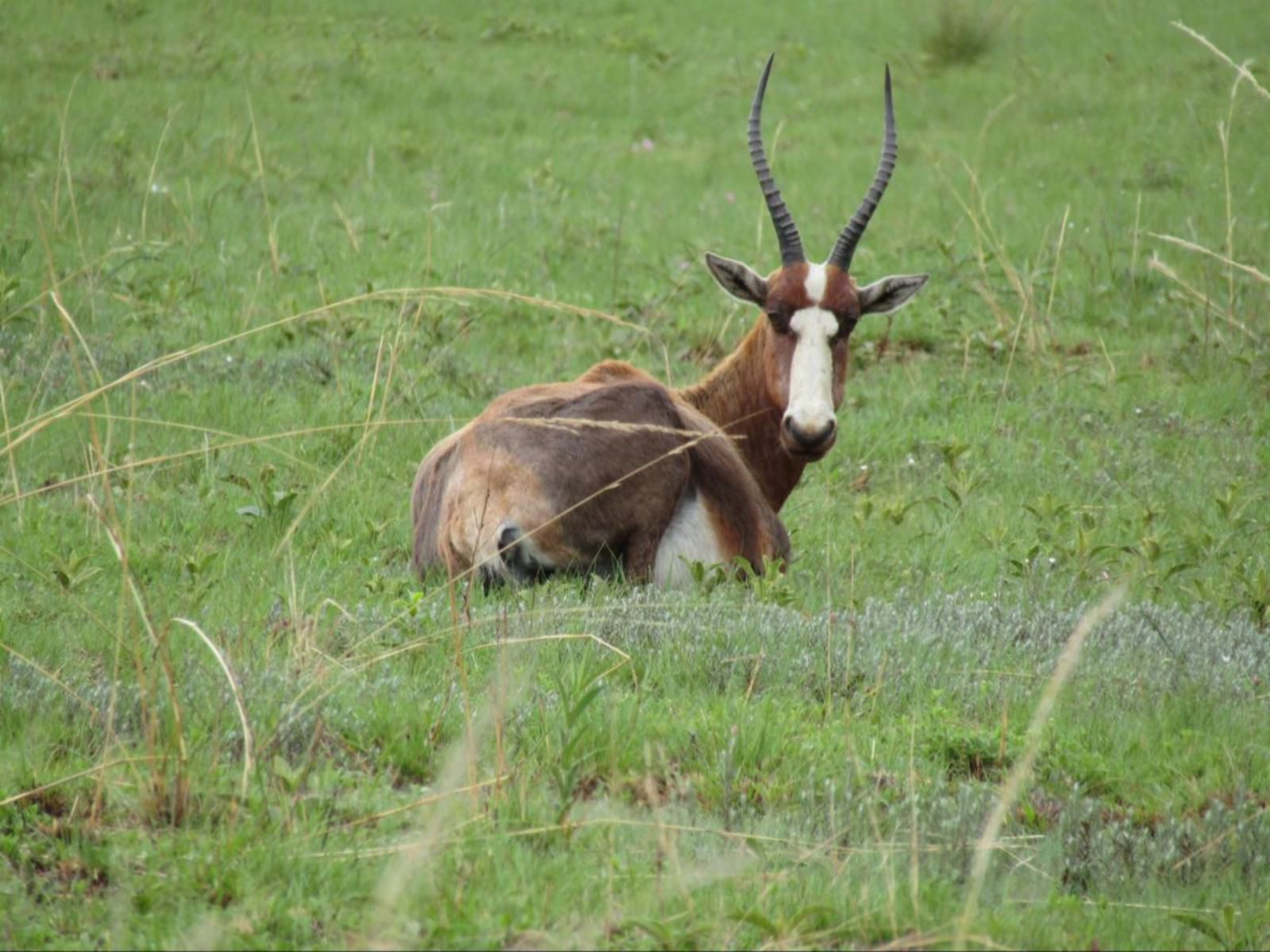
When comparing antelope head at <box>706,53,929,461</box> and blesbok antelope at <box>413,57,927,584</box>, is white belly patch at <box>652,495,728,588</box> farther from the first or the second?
antelope head at <box>706,53,929,461</box>

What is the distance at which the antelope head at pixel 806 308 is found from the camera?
715 centimetres

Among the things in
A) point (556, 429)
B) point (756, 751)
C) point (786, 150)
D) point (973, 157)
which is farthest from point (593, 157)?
point (756, 751)

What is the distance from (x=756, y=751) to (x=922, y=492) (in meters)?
4.15

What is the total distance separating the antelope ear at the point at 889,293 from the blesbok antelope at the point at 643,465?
0.08 ft

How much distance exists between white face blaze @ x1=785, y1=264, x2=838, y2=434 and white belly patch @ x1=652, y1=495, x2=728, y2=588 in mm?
747

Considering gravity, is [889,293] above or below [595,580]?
above

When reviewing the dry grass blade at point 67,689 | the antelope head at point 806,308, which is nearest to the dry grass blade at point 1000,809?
the dry grass blade at point 67,689

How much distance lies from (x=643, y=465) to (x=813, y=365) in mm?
1373

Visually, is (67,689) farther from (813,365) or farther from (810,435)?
(813,365)

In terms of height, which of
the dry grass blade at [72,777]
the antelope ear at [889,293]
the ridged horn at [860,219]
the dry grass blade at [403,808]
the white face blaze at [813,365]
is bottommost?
the dry grass blade at [403,808]

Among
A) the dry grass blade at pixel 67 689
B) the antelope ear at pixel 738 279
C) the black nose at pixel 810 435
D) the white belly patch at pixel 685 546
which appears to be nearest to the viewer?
the dry grass blade at pixel 67 689

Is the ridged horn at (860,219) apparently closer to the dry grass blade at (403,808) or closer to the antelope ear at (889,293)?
the antelope ear at (889,293)

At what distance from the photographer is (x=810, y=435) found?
23.1 ft

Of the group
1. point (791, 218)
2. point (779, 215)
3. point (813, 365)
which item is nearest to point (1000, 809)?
point (813, 365)
